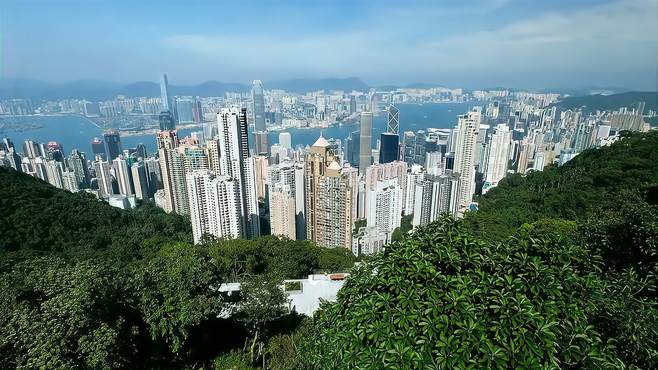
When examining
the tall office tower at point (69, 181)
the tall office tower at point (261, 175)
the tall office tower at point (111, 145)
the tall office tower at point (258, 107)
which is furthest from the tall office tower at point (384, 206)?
the tall office tower at point (258, 107)

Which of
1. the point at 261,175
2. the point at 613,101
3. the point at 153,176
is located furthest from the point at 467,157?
the point at 613,101

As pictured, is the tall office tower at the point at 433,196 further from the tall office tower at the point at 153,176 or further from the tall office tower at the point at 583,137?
the tall office tower at the point at 583,137

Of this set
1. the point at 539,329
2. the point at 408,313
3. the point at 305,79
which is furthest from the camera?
the point at 305,79

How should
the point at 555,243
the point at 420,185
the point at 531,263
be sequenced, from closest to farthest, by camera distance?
the point at 531,263
the point at 555,243
the point at 420,185

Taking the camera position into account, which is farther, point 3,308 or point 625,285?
point 3,308

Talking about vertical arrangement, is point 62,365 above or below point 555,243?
below

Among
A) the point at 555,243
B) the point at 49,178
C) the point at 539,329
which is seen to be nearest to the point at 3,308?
the point at 539,329

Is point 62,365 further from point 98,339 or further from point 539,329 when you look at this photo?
point 539,329
